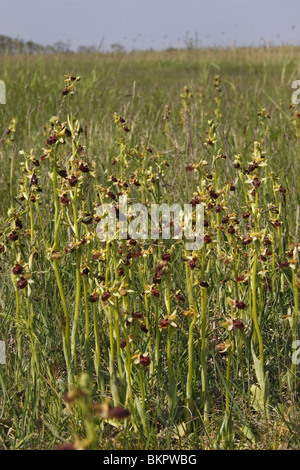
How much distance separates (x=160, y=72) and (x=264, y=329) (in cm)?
1006

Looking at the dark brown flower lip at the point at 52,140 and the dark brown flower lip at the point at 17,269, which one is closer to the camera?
the dark brown flower lip at the point at 17,269

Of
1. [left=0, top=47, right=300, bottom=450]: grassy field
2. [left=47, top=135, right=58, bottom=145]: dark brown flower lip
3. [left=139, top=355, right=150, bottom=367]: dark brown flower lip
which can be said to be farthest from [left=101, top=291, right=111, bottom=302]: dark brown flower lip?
[left=47, top=135, right=58, bottom=145]: dark brown flower lip

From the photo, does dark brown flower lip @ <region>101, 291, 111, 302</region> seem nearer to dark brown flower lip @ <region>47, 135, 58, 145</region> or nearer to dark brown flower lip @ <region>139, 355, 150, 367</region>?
dark brown flower lip @ <region>139, 355, 150, 367</region>

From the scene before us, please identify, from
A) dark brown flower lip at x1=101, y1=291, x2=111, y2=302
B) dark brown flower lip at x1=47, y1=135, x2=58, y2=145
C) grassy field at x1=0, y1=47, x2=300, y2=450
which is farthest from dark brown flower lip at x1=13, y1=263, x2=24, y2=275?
dark brown flower lip at x1=47, y1=135, x2=58, y2=145

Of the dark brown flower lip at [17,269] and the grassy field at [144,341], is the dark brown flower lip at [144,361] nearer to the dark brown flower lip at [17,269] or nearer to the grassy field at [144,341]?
the grassy field at [144,341]

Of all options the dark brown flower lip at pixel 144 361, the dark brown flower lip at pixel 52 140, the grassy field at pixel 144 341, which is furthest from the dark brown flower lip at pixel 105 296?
the dark brown flower lip at pixel 52 140

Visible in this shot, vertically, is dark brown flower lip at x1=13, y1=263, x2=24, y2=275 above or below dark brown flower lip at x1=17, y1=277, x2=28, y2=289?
above

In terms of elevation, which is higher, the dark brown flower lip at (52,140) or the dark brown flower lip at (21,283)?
the dark brown flower lip at (52,140)

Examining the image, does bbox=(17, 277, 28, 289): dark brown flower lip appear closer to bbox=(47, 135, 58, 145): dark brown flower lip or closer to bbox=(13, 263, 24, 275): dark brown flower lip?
bbox=(13, 263, 24, 275): dark brown flower lip

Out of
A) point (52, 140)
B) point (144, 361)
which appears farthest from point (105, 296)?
point (52, 140)

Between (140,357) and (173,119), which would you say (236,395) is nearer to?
(140,357)

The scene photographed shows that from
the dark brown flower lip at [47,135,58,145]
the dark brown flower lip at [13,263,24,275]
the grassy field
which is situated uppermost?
the dark brown flower lip at [47,135,58,145]

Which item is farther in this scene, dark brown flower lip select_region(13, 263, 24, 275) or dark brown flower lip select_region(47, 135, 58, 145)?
dark brown flower lip select_region(47, 135, 58, 145)
